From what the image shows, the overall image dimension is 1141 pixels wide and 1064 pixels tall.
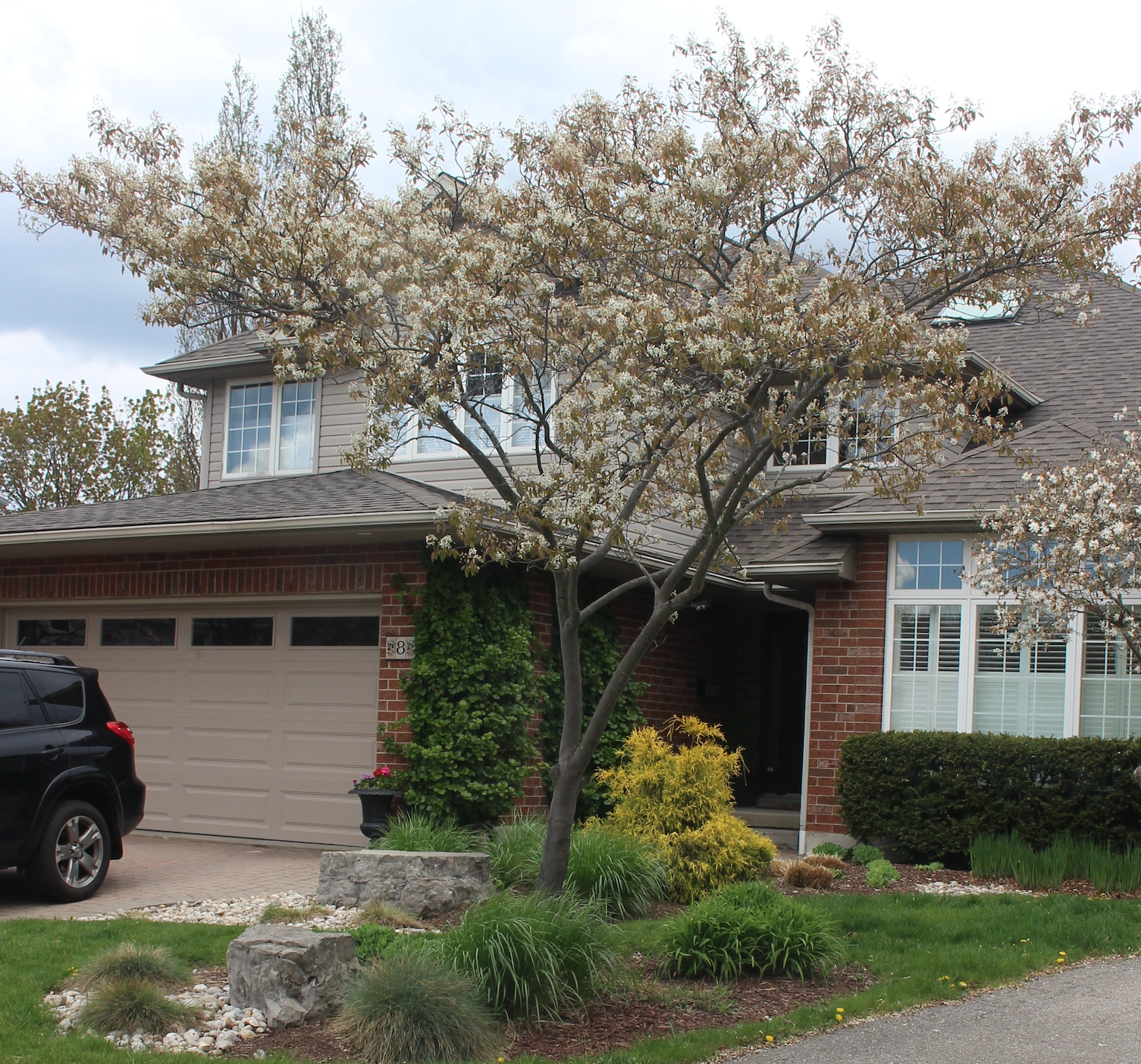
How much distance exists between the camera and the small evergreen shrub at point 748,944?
6.46 meters

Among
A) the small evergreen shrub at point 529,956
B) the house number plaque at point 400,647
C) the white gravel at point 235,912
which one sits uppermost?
the house number plaque at point 400,647

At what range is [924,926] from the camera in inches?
293

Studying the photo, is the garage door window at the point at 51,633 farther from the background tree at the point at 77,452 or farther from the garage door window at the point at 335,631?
the background tree at the point at 77,452

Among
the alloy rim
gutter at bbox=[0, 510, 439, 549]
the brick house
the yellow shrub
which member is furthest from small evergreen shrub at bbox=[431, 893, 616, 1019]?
the brick house

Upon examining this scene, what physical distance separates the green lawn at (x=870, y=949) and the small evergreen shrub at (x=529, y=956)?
23.7 inches

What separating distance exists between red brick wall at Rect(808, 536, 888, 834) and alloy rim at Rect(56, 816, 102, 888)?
20.7 ft

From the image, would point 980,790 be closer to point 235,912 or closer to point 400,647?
point 400,647

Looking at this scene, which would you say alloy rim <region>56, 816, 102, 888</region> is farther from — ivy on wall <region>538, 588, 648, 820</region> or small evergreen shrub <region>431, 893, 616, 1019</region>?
ivy on wall <region>538, 588, 648, 820</region>

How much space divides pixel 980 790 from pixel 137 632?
811 centimetres

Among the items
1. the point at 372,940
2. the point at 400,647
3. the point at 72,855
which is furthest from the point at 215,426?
the point at 372,940

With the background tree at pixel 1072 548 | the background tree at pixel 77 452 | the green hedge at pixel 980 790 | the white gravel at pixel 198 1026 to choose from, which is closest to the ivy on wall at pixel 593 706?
the green hedge at pixel 980 790

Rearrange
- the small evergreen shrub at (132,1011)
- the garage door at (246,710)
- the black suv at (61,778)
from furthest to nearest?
the garage door at (246,710) → the black suv at (61,778) → the small evergreen shrub at (132,1011)

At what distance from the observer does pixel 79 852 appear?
333 inches

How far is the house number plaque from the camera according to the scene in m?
10.6
